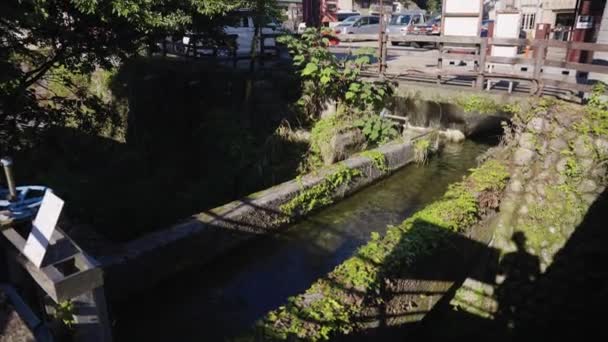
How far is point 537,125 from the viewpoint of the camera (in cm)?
685

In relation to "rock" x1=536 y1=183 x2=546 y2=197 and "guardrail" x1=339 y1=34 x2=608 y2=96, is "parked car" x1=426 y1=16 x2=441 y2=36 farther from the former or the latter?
"rock" x1=536 y1=183 x2=546 y2=197

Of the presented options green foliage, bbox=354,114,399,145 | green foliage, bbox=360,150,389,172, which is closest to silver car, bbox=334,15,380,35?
green foliage, bbox=354,114,399,145

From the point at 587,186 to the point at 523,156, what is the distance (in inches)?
41.8

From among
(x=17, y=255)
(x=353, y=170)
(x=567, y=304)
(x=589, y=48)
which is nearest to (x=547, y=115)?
(x=589, y=48)

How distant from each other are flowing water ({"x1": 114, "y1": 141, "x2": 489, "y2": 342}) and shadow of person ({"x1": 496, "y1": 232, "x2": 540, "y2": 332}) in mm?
2314

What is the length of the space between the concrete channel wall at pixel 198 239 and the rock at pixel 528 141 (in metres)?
A: 3.32

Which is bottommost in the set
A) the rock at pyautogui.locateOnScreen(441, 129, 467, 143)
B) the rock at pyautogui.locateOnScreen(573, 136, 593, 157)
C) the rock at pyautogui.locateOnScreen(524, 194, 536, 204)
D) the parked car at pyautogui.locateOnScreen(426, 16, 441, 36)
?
the rock at pyautogui.locateOnScreen(441, 129, 467, 143)

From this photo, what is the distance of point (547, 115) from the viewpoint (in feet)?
22.2

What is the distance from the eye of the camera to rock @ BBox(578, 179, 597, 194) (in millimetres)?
6051

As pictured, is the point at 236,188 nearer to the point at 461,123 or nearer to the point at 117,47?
the point at 117,47

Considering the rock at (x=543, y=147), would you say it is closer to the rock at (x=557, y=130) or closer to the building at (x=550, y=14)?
the rock at (x=557, y=130)

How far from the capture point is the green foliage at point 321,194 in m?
8.08

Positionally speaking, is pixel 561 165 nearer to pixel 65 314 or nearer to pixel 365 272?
pixel 365 272

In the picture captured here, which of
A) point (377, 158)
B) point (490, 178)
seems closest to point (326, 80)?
point (377, 158)
